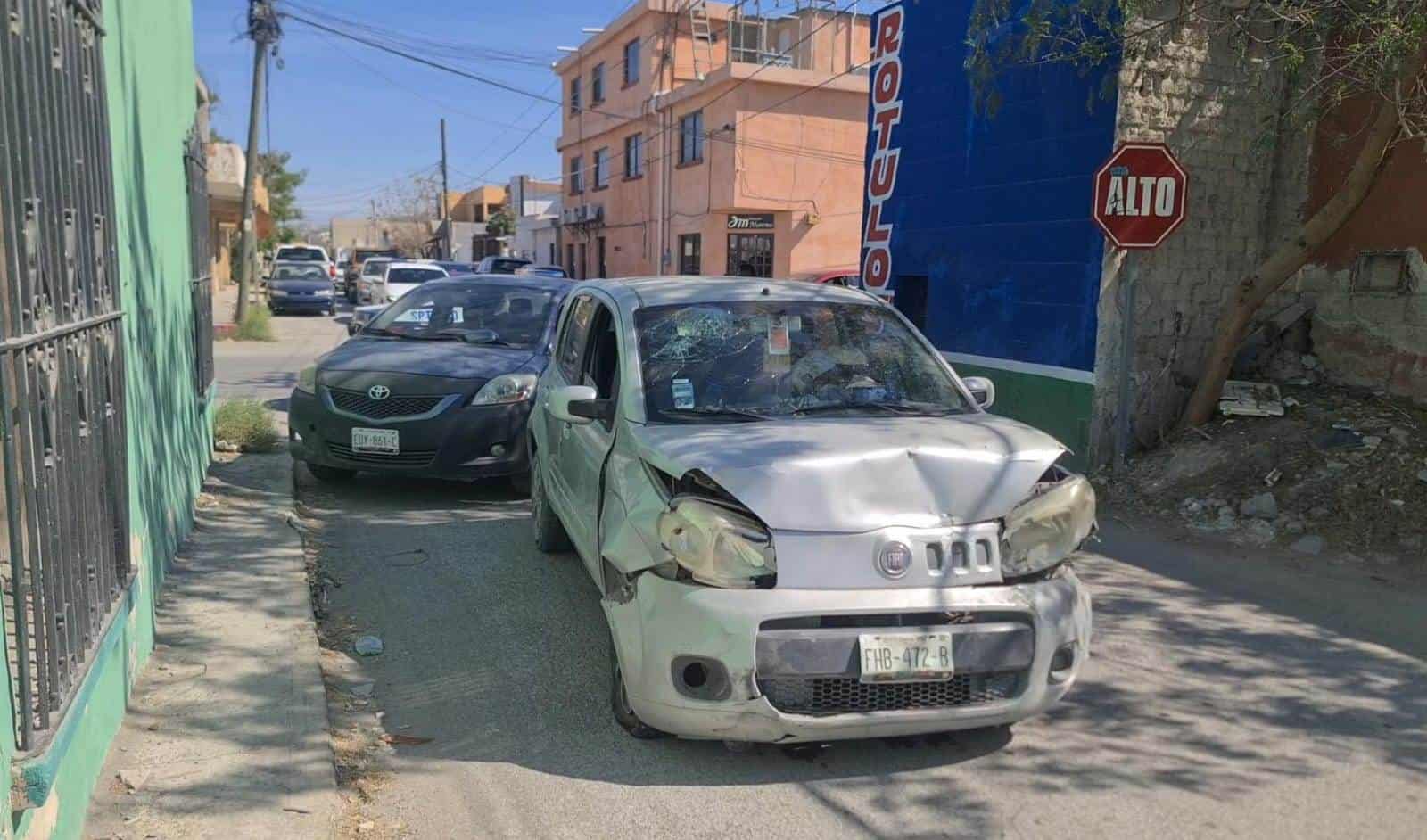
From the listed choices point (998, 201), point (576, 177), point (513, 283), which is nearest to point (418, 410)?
point (513, 283)

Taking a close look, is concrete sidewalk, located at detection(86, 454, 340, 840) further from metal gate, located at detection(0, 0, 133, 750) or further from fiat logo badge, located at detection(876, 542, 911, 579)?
fiat logo badge, located at detection(876, 542, 911, 579)

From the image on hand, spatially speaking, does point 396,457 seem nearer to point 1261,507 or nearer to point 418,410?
point 418,410

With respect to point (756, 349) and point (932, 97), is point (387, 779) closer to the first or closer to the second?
point (756, 349)

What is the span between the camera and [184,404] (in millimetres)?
6965

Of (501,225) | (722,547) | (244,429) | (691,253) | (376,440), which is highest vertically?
(501,225)

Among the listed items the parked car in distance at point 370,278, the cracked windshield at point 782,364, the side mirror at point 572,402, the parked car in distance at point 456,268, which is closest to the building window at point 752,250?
the parked car in distance at point 456,268

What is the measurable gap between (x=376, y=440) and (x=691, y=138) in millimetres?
26380

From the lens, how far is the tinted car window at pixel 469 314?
29.2 ft

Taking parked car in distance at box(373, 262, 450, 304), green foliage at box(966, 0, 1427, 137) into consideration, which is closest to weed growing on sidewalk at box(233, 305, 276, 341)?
parked car in distance at box(373, 262, 450, 304)

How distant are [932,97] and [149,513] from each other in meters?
9.11

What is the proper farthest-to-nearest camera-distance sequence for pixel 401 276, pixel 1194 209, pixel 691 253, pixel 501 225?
pixel 501 225 < pixel 691 253 < pixel 401 276 < pixel 1194 209

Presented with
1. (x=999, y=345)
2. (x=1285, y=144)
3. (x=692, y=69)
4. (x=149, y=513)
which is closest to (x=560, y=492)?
(x=149, y=513)

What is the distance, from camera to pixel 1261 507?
25.7 feet

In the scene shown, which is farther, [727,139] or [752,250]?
[752,250]
